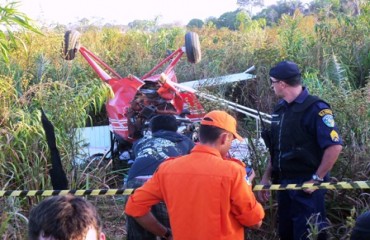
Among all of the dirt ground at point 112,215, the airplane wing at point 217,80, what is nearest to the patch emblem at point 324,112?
the dirt ground at point 112,215

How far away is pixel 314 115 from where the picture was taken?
12.7ft

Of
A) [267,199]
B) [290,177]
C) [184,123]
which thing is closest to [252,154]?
[267,199]

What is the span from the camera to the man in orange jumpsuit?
2859mm

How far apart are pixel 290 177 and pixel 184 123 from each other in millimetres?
2081

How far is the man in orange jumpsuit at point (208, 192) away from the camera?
286 centimetres

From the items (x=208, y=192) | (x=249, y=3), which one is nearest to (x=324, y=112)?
(x=208, y=192)

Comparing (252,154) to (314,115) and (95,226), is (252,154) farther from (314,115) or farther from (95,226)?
(95,226)

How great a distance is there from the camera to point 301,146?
3.93 meters

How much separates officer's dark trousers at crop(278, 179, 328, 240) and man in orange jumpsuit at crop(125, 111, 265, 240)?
1.05 metres

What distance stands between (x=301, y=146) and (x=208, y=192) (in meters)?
1.30

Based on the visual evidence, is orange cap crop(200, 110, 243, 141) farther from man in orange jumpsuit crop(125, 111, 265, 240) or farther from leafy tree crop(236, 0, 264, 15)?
leafy tree crop(236, 0, 264, 15)

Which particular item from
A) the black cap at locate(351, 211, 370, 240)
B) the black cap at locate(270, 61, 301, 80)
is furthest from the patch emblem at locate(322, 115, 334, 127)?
the black cap at locate(351, 211, 370, 240)

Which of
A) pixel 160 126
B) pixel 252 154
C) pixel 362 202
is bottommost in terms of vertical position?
pixel 362 202

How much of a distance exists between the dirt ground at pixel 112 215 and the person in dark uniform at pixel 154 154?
998 millimetres
